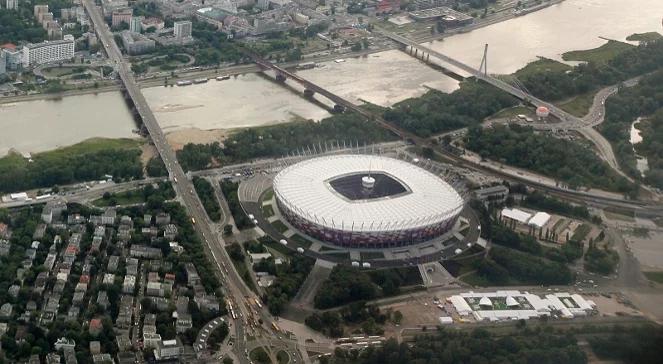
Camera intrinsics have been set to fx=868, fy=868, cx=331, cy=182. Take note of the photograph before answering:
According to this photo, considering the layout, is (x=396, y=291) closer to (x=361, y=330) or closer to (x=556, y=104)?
(x=361, y=330)

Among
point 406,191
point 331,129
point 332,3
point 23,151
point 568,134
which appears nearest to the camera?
point 406,191

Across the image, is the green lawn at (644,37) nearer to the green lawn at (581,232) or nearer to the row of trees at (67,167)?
the green lawn at (581,232)

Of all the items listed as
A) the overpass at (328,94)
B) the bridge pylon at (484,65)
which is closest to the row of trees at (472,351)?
the overpass at (328,94)

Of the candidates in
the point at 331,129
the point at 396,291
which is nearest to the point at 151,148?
the point at 331,129

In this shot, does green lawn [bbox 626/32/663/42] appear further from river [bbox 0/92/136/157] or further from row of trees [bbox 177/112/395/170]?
river [bbox 0/92/136/157]

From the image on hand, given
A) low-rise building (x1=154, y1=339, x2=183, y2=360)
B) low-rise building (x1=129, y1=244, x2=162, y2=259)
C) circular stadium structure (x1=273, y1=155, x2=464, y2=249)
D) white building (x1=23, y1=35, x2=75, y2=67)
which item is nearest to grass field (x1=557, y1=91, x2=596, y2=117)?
circular stadium structure (x1=273, y1=155, x2=464, y2=249)
